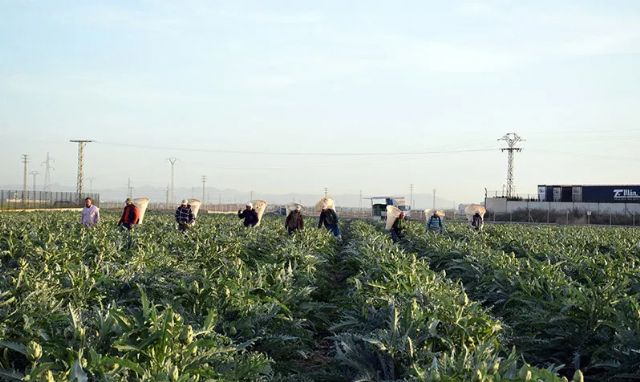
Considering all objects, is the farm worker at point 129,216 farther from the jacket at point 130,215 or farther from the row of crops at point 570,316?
the row of crops at point 570,316

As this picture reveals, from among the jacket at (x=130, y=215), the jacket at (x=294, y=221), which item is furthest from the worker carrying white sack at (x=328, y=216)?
the jacket at (x=130, y=215)

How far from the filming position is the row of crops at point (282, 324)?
4422 millimetres

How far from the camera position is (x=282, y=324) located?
705 cm

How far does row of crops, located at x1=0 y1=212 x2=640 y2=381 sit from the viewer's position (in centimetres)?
442

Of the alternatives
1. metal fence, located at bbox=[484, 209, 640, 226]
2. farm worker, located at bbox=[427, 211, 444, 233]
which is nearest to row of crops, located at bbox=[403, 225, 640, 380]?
farm worker, located at bbox=[427, 211, 444, 233]

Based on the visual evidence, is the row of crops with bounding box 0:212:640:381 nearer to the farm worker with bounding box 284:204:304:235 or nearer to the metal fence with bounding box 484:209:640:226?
the farm worker with bounding box 284:204:304:235

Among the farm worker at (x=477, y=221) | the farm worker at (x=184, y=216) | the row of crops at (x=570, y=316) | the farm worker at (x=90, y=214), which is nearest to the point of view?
the row of crops at (x=570, y=316)

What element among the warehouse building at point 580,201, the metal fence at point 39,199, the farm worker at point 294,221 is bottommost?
the metal fence at point 39,199

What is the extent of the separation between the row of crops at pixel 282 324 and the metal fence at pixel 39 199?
204 feet

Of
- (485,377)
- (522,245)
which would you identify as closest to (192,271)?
(485,377)

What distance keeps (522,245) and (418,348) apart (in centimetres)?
1222

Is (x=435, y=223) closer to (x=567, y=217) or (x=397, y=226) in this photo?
(x=397, y=226)

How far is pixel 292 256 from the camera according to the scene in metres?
11.4

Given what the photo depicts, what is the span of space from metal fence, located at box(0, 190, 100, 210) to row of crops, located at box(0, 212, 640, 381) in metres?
62.0
